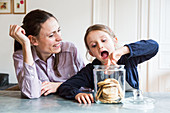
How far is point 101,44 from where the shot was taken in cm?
112

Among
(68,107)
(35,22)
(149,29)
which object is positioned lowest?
(68,107)

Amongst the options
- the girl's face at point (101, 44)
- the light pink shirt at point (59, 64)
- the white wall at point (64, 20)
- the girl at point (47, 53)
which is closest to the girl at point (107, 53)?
the girl's face at point (101, 44)

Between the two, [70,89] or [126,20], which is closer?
[70,89]

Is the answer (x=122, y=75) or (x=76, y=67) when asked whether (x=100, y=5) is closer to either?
(x=76, y=67)

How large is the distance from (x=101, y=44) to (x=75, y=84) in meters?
0.26

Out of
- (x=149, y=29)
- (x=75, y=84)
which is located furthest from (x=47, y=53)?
(x=149, y=29)

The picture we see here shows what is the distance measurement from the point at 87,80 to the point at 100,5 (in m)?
2.81

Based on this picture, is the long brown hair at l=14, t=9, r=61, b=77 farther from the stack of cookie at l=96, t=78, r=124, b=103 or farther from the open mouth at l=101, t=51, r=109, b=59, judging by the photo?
the stack of cookie at l=96, t=78, r=124, b=103

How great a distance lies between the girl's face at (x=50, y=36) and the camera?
142 cm

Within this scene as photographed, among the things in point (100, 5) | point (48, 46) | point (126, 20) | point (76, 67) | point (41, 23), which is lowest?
point (76, 67)

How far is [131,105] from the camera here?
2.68ft

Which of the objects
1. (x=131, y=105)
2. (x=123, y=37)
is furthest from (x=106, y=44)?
(x=123, y=37)

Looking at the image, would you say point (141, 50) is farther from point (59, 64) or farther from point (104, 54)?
point (59, 64)

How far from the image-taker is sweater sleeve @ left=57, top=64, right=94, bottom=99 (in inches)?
40.5
